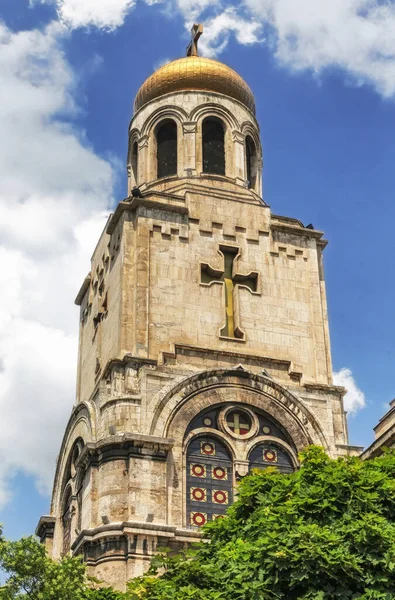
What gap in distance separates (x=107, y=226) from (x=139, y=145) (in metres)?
4.86

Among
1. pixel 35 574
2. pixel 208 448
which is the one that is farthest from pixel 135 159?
pixel 35 574

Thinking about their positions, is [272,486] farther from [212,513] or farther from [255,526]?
[212,513]

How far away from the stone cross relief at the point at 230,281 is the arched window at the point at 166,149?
17.8ft

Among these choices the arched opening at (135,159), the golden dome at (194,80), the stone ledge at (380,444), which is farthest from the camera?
the arched opening at (135,159)

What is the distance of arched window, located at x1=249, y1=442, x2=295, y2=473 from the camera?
35156mm

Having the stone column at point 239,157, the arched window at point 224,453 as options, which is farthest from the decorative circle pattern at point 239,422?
the stone column at point 239,157

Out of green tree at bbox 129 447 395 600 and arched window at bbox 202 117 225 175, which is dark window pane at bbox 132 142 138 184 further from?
green tree at bbox 129 447 395 600

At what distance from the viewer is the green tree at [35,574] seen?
27.1 meters

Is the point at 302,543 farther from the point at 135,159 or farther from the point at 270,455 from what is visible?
the point at 135,159

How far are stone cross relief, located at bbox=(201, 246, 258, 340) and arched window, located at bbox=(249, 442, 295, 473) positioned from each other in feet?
14.0

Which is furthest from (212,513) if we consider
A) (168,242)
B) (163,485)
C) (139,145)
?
(139,145)

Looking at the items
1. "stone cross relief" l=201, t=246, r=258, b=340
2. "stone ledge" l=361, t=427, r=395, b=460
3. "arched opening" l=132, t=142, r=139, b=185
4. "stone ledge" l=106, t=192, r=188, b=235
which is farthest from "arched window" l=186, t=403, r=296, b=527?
"arched opening" l=132, t=142, r=139, b=185

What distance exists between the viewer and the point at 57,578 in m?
27.1

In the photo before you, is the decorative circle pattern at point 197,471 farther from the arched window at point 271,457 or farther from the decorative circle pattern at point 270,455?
the decorative circle pattern at point 270,455
